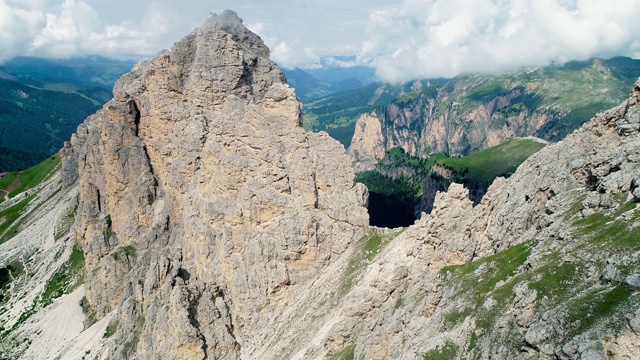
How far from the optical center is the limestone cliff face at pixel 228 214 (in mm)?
85438

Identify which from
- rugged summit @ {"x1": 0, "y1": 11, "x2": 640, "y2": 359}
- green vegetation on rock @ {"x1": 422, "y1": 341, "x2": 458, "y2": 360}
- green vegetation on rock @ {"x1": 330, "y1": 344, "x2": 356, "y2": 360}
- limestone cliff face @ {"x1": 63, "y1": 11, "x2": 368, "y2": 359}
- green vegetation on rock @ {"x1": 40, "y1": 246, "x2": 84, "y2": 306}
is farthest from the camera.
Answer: green vegetation on rock @ {"x1": 40, "y1": 246, "x2": 84, "y2": 306}

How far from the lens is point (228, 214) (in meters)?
90.4

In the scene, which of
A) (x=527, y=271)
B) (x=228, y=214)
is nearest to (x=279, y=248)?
(x=228, y=214)

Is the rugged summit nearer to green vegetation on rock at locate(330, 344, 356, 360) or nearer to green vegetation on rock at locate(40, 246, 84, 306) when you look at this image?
green vegetation on rock at locate(330, 344, 356, 360)

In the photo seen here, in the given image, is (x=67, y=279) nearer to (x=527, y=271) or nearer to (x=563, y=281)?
(x=527, y=271)

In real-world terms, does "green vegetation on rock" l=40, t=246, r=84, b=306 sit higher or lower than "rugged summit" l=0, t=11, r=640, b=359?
lower

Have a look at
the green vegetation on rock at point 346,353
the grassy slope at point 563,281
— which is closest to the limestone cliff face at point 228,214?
the green vegetation on rock at point 346,353

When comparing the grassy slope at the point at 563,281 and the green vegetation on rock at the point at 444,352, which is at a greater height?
the grassy slope at the point at 563,281

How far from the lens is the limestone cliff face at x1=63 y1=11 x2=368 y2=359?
3364 inches

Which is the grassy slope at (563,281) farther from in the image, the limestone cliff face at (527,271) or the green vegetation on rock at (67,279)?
the green vegetation on rock at (67,279)

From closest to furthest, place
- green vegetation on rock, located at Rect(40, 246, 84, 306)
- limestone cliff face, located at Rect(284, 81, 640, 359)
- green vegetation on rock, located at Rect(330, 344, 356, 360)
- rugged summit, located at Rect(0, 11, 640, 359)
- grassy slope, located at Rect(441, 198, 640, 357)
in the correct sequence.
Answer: grassy slope, located at Rect(441, 198, 640, 357)
limestone cliff face, located at Rect(284, 81, 640, 359)
rugged summit, located at Rect(0, 11, 640, 359)
green vegetation on rock, located at Rect(330, 344, 356, 360)
green vegetation on rock, located at Rect(40, 246, 84, 306)

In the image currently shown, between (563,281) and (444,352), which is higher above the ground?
(563,281)

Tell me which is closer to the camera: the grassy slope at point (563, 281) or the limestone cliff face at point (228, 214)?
the grassy slope at point (563, 281)

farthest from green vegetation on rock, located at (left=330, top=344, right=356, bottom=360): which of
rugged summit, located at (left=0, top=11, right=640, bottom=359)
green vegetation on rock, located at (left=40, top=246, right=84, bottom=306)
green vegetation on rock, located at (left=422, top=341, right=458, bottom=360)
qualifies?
green vegetation on rock, located at (left=40, top=246, right=84, bottom=306)
